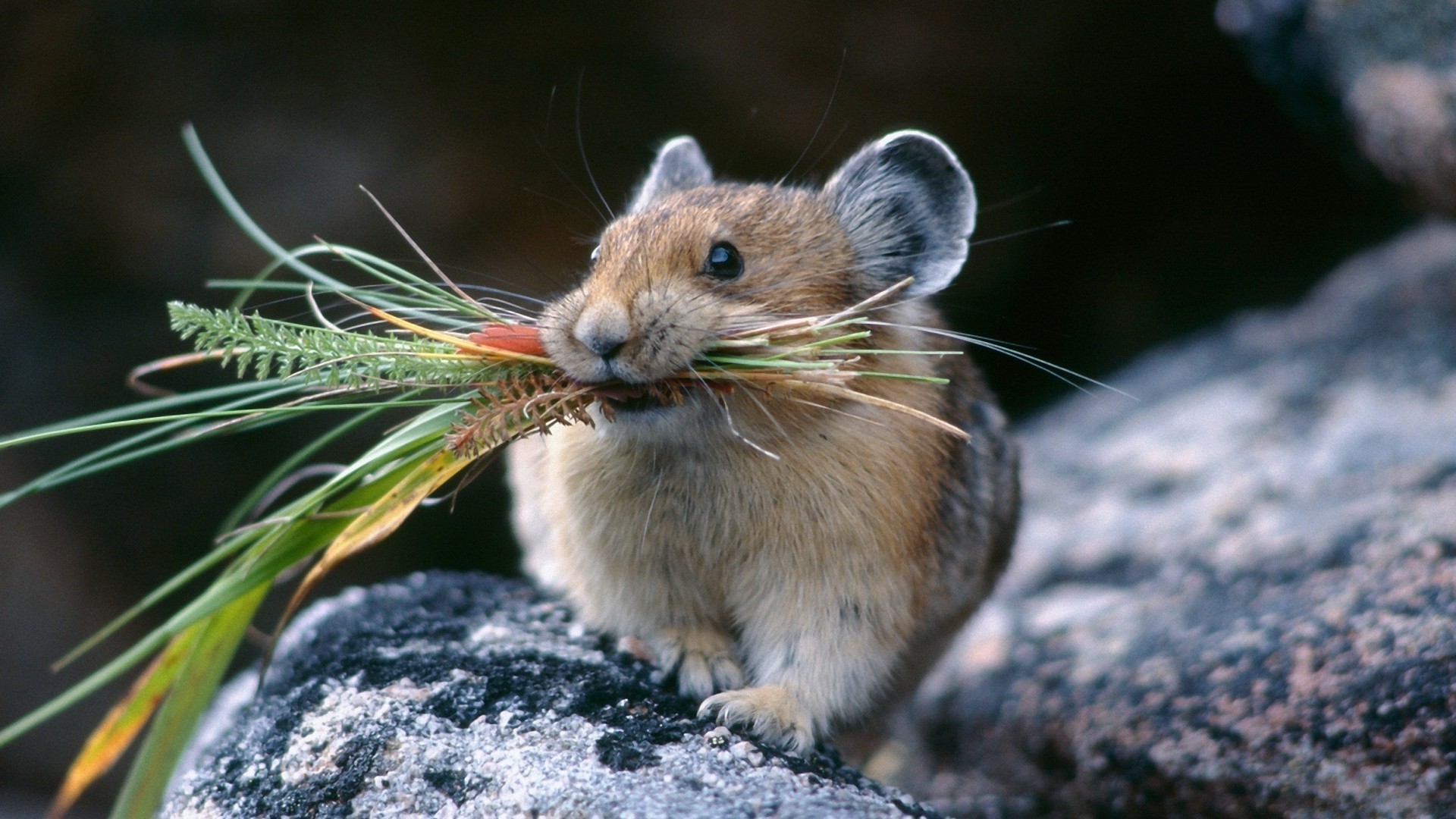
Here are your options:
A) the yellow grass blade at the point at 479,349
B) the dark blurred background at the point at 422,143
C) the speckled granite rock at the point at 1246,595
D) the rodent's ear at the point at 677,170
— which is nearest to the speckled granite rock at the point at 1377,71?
the dark blurred background at the point at 422,143

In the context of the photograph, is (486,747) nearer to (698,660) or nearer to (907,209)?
(698,660)

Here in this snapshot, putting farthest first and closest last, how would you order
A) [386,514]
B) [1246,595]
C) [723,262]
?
[1246,595] < [723,262] < [386,514]

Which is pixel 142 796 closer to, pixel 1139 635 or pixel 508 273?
pixel 1139 635

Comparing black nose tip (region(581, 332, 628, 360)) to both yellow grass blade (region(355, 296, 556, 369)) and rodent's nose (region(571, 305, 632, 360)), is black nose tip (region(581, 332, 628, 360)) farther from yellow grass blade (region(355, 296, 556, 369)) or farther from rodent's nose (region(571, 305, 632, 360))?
yellow grass blade (region(355, 296, 556, 369))

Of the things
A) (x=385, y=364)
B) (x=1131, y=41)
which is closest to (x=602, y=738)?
(x=385, y=364)

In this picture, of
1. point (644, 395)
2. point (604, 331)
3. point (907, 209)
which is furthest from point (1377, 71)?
point (604, 331)

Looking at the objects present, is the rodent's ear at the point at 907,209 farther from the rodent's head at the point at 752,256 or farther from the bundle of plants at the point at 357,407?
the bundle of plants at the point at 357,407

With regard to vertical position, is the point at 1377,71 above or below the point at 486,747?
above
